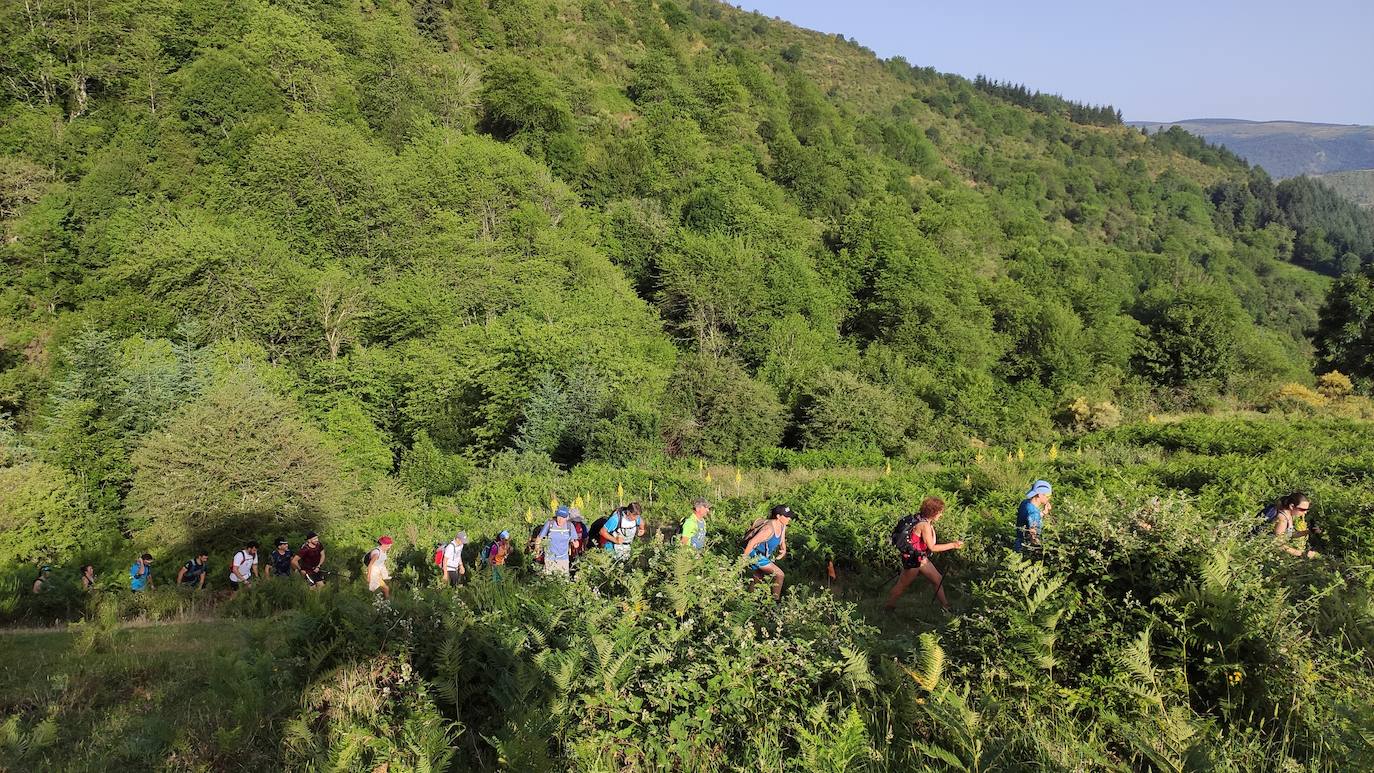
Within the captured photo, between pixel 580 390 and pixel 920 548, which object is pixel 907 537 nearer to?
pixel 920 548

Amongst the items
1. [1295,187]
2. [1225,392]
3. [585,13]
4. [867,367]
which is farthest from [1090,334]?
[1295,187]

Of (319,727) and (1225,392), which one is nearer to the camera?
(319,727)

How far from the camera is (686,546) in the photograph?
17.4 feet

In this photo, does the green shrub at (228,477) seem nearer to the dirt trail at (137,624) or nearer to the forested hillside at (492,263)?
the forested hillside at (492,263)

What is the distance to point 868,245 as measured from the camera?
2317 inches

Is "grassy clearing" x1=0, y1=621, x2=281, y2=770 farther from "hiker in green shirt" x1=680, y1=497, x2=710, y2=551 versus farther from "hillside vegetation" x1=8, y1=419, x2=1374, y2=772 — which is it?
"hiker in green shirt" x1=680, y1=497, x2=710, y2=551

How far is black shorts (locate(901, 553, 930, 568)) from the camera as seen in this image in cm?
733

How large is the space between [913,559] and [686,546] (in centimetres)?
327

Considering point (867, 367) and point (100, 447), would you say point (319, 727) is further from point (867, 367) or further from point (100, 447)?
point (867, 367)

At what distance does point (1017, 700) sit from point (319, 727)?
444cm

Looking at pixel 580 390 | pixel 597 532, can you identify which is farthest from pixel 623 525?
pixel 580 390

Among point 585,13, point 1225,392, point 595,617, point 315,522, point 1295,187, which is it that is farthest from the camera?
point 1295,187

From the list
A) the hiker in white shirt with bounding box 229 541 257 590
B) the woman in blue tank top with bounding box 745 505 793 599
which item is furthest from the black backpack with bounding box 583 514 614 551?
the hiker in white shirt with bounding box 229 541 257 590

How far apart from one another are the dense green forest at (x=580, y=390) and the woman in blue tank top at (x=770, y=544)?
1423 millimetres
